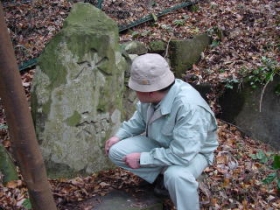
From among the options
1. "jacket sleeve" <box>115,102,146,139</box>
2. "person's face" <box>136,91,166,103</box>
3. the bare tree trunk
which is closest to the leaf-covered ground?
"jacket sleeve" <box>115,102,146,139</box>

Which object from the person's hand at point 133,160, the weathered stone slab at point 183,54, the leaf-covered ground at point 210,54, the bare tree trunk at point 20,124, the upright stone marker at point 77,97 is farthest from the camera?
the weathered stone slab at point 183,54

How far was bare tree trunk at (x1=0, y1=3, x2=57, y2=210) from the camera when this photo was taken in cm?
190

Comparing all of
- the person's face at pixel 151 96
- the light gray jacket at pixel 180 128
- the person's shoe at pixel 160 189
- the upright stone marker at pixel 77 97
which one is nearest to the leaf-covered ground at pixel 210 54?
the person's shoe at pixel 160 189

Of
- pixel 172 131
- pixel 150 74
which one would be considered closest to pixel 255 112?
pixel 172 131

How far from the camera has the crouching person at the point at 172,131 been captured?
3.02m

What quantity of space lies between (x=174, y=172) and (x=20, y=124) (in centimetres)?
146

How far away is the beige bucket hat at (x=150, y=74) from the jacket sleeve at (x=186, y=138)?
26 centimetres

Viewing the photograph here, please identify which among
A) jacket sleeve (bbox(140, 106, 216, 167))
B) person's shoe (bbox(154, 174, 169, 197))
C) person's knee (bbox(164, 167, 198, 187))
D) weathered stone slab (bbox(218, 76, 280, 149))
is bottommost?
weathered stone slab (bbox(218, 76, 280, 149))

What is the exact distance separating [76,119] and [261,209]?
6.62ft

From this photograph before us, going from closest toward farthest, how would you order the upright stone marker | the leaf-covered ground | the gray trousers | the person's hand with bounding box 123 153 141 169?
the gray trousers, the person's hand with bounding box 123 153 141 169, the leaf-covered ground, the upright stone marker

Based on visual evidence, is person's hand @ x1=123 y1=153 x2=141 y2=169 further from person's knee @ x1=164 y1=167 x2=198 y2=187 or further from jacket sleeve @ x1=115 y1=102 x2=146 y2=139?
jacket sleeve @ x1=115 y1=102 x2=146 y2=139

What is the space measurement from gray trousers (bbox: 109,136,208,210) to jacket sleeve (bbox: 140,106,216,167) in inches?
3.9

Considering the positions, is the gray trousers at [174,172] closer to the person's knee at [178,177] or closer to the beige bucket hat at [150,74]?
the person's knee at [178,177]

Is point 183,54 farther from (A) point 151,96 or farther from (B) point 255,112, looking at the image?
(A) point 151,96
